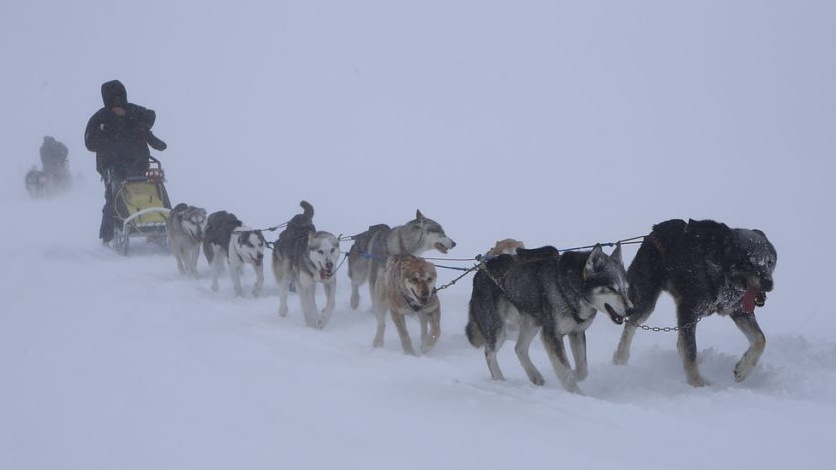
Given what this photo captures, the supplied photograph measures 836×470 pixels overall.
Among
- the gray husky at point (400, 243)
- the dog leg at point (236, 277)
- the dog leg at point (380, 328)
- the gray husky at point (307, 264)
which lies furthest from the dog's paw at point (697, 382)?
the dog leg at point (236, 277)

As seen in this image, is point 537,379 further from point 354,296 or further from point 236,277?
point 236,277

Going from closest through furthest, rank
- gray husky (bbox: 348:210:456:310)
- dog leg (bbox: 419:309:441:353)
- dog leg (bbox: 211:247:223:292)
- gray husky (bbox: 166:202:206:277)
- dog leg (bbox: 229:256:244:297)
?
dog leg (bbox: 419:309:441:353) → gray husky (bbox: 348:210:456:310) → dog leg (bbox: 229:256:244:297) → dog leg (bbox: 211:247:223:292) → gray husky (bbox: 166:202:206:277)

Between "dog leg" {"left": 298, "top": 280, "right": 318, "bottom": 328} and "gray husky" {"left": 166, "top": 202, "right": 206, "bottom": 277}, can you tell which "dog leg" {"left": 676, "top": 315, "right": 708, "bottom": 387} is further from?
"gray husky" {"left": 166, "top": 202, "right": 206, "bottom": 277}

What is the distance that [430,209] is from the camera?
11.3 metres

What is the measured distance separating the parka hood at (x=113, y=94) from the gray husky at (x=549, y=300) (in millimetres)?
6138

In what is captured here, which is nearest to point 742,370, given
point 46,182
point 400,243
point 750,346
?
point 750,346

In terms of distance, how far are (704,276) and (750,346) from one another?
436 millimetres

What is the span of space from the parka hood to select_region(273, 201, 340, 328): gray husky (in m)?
3.71

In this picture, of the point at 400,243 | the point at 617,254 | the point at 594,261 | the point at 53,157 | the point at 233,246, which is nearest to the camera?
the point at 594,261

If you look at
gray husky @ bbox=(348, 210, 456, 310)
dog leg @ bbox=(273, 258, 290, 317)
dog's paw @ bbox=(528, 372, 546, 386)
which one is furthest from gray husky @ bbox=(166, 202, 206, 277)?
dog's paw @ bbox=(528, 372, 546, 386)

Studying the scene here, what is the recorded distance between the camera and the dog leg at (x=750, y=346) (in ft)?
12.5

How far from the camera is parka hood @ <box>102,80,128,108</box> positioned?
8.49 metres

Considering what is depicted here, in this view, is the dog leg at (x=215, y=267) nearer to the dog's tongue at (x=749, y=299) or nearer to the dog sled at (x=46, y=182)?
the dog's tongue at (x=749, y=299)

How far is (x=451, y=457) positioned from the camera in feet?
8.98
